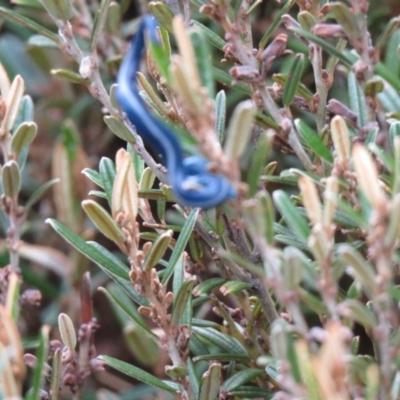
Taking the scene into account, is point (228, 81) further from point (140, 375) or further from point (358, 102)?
point (140, 375)

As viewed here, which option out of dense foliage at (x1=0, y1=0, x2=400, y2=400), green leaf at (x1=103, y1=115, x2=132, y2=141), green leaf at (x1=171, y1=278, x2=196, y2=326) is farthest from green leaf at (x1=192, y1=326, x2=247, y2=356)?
green leaf at (x1=103, y1=115, x2=132, y2=141)

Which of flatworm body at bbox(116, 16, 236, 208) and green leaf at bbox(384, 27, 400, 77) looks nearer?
flatworm body at bbox(116, 16, 236, 208)

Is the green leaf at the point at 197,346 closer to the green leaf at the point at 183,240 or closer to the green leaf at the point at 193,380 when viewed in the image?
the green leaf at the point at 193,380

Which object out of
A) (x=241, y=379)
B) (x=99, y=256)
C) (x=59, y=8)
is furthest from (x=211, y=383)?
(x=59, y=8)

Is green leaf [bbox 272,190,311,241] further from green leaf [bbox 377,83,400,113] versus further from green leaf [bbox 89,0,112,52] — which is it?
green leaf [bbox 89,0,112,52]

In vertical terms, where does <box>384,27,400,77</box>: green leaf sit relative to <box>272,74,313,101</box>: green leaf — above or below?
above

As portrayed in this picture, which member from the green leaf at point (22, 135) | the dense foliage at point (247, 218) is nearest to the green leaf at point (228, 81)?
the dense foliage at point (247, 218)
